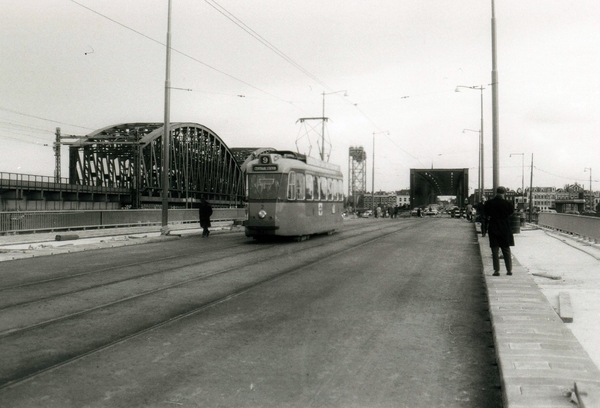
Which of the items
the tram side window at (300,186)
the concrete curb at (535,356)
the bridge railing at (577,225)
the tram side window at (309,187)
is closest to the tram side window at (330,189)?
the tram side window at (309,187)

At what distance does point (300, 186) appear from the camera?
824 inches

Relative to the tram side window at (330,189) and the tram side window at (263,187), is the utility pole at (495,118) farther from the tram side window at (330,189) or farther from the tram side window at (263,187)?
the tram side window at (330,189)

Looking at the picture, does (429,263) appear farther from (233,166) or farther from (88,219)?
(233,166)

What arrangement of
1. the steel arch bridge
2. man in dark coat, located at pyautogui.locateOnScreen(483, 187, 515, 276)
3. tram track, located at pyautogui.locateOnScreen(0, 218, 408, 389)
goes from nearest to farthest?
tram track, located at pyautogui.locateOnScreen(0, 218, 408, 389) → man in dark coat, located at pyautogui.locateOnScreen(483, 187, 515, 276) → the steel arch bridge

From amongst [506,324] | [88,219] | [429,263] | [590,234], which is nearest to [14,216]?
[88,219]

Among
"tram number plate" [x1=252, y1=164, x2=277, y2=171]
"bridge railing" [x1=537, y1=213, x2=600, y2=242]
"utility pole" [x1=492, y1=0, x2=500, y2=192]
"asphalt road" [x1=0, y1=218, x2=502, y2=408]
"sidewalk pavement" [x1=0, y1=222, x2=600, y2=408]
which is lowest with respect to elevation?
"asphalt road" [x1=0, y1=218, x2=502, y2=408]

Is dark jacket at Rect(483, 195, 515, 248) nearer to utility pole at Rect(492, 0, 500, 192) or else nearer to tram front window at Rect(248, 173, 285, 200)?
utility pole at Rect(492, 0, 500, 192)

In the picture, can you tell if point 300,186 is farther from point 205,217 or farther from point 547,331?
point 547,331

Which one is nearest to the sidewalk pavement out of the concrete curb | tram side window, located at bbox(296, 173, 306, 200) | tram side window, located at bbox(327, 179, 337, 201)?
the concrete curb

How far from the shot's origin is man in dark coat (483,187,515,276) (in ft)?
35.4

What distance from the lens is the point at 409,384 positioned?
4.89 metres

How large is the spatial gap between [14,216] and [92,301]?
14.6 m

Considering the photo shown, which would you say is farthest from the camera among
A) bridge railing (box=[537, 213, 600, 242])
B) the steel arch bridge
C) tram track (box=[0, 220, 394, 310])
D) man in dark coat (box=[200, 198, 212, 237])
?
the steel arch bridge

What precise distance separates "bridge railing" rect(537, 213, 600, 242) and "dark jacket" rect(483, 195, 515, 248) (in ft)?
31.0
